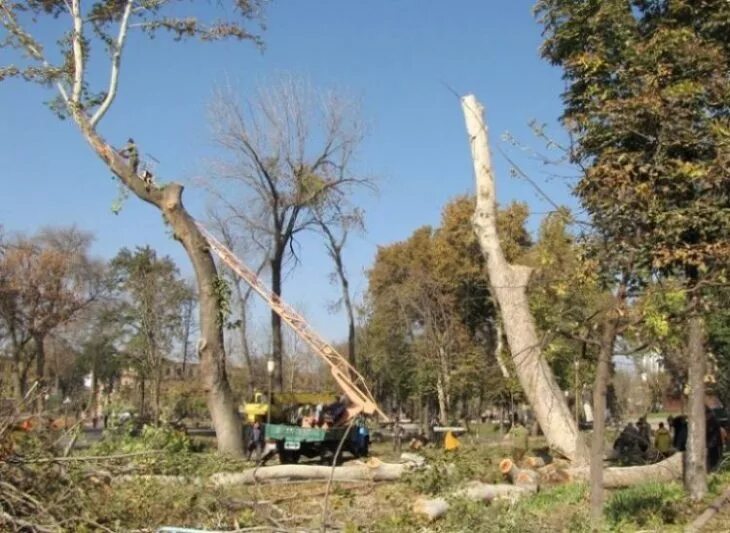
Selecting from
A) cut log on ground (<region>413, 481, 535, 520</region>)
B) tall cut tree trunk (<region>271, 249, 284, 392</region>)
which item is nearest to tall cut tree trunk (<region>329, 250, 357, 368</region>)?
tall cut tree trunk (<region>271, 249, 284, 392</region>)

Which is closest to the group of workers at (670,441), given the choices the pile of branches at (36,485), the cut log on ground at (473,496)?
the cut log on ground at (473,496)

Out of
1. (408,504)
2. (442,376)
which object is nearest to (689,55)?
(408,504)

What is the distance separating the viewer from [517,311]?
14203mm

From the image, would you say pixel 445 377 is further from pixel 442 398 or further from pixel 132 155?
pixel 132 155

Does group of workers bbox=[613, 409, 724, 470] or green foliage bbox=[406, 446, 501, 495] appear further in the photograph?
group of workers bbox=[613, 409, 724, 470]

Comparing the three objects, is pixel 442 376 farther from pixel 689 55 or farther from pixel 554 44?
pixel 689 55

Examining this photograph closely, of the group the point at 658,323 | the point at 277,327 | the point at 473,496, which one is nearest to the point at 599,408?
the point at 658,323

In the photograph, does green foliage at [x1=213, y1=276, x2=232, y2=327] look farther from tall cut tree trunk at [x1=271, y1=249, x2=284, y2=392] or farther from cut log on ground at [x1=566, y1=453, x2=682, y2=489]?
tall cut tree trunk at [x1=271, y1=249, x2=284, y2=392]

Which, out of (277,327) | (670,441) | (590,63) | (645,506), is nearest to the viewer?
(645,506)

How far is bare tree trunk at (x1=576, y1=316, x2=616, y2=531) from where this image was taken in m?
7.04

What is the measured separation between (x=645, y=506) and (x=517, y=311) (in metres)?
5.17

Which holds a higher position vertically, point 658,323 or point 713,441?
point 658,323

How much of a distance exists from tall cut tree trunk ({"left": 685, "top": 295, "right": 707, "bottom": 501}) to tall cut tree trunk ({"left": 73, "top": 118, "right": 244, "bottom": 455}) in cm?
744

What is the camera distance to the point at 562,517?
8477 mm
